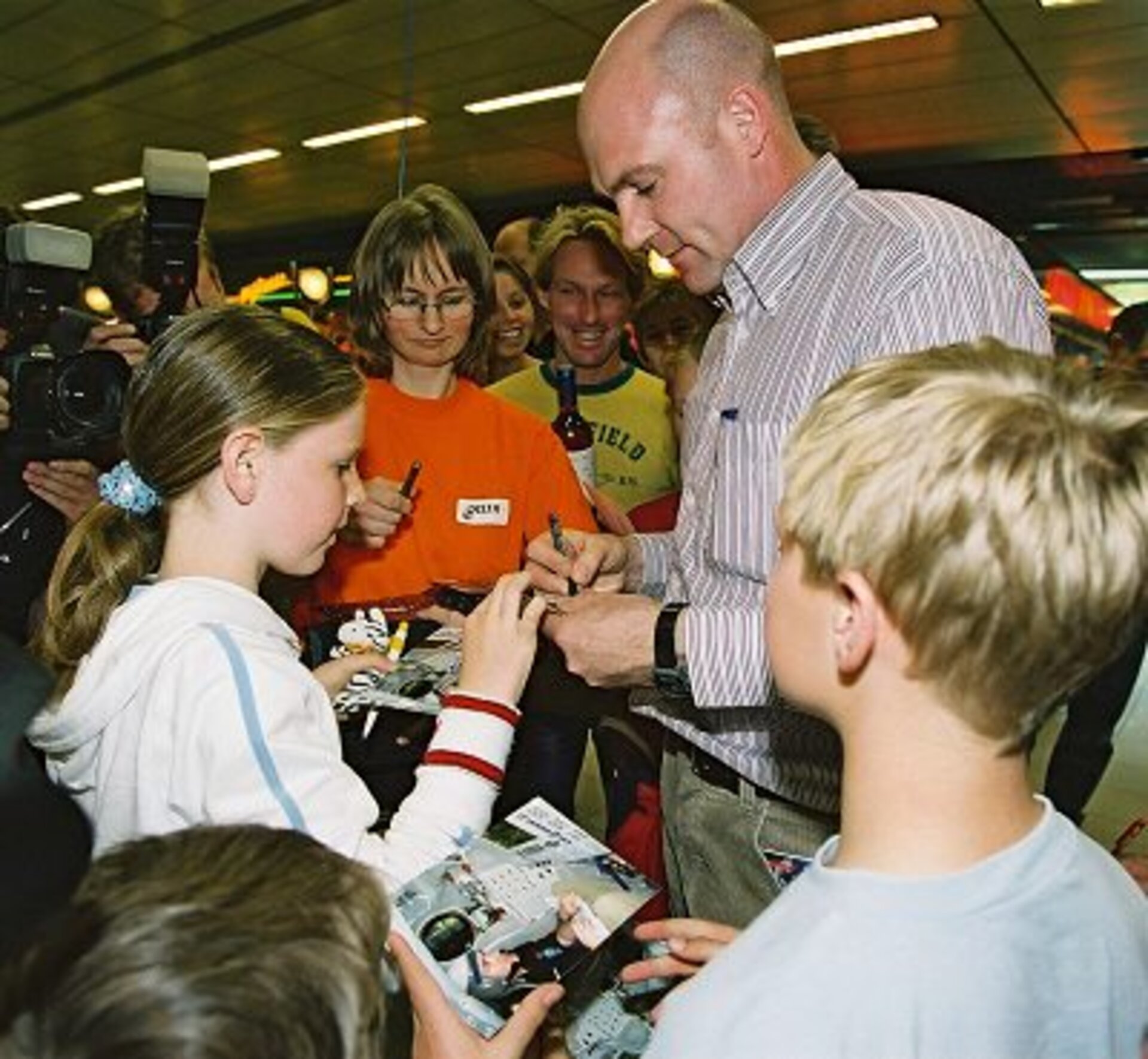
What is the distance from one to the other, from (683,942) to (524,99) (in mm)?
5964

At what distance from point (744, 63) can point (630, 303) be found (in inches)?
61.5

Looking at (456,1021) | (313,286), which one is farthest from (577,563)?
(313,286)

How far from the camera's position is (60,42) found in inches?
223

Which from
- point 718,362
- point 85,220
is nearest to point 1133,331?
point 718,362

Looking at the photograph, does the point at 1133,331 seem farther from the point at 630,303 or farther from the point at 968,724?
the point at 968,724

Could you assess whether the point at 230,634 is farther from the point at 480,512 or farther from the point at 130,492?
the point at 480,512

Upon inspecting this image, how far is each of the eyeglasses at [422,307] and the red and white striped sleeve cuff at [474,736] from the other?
1.15 meters

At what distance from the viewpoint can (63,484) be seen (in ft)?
7.18

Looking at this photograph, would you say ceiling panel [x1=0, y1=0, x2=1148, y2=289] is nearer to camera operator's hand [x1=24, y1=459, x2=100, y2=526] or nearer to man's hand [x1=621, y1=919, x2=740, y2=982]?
camera operator's hand [x1=24, y1=459, x2=100, y2=526]

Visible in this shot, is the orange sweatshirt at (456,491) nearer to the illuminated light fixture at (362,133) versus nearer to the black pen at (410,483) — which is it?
the black pen at (410,483)

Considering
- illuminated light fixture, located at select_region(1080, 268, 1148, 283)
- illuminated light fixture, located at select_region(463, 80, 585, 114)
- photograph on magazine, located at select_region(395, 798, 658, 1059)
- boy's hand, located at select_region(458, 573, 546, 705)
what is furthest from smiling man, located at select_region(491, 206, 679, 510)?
illuminated light fixture, located at select_region(1080, 268, 1148, 283)

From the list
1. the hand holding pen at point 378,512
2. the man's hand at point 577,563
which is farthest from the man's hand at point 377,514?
the man's hand at point 577,563

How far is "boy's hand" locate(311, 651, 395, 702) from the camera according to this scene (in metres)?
1.57

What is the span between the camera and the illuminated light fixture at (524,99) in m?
6.14
